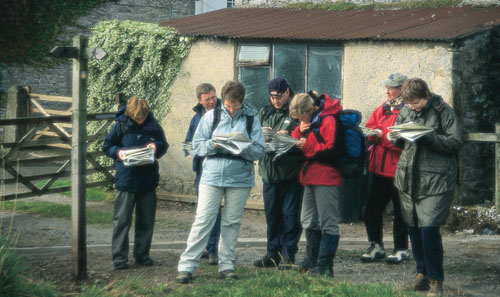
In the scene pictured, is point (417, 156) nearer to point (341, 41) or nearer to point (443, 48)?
point (443, 48)

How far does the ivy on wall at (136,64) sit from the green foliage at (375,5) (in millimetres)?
2924

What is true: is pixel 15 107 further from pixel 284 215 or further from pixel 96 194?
pixel 284 215

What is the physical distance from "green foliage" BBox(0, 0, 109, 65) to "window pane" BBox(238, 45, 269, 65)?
39.2ft

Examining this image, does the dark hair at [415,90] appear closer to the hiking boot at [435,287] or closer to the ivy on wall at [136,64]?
the hiking boot at [435,287]

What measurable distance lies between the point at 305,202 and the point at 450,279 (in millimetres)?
1673

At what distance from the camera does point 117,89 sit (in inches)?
581

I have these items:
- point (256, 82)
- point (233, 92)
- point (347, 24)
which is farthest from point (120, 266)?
point (347, 24)

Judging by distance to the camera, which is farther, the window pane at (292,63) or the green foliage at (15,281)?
the window pane at (292,63)

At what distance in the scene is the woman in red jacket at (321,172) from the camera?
7938mm

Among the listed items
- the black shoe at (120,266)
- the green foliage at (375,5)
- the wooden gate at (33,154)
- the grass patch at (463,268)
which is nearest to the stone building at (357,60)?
the green foliage at (375,5)

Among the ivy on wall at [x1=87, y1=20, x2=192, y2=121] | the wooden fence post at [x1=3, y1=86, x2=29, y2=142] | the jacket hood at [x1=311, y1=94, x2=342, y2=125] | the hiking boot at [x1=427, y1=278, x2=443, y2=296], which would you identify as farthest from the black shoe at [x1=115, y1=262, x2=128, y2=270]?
the wooden fence post at [x1=3, y1=86, x2=29, y2=142]

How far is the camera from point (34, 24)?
939 inches

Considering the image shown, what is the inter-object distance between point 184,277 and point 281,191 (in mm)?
1583

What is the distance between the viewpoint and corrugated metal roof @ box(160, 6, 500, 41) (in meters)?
12.0
